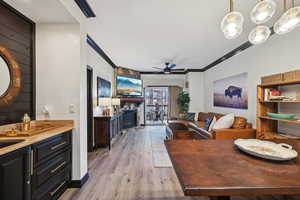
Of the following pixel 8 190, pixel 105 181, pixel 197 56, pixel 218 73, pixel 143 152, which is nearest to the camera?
pixel 8 190

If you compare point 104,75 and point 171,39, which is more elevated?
point 171,39

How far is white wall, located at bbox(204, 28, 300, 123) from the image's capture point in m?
2.81

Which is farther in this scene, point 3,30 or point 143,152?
point 143,152

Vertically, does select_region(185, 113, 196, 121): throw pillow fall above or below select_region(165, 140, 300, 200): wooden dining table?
below

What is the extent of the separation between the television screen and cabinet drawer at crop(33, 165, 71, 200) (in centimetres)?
483

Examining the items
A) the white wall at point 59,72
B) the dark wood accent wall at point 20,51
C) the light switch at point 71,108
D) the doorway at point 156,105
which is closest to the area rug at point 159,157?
the white wall at point 59,72

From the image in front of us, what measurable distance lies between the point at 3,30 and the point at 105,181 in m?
2.50

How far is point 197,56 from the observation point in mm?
5227

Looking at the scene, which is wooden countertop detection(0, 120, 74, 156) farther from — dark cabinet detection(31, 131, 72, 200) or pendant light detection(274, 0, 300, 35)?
pendant light detection(274, 0, 300, 35)

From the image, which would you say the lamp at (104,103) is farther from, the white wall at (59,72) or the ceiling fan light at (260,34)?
the ceiling fan light at (260,34)

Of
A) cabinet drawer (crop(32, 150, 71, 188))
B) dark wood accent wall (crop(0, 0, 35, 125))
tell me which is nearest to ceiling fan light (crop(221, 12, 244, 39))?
cabinet drawer (crop(32, 150, 71, 188))

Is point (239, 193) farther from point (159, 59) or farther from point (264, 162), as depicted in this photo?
point (159, 59)

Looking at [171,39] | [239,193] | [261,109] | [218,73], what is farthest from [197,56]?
[239,193]

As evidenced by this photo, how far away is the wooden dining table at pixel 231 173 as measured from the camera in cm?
83
